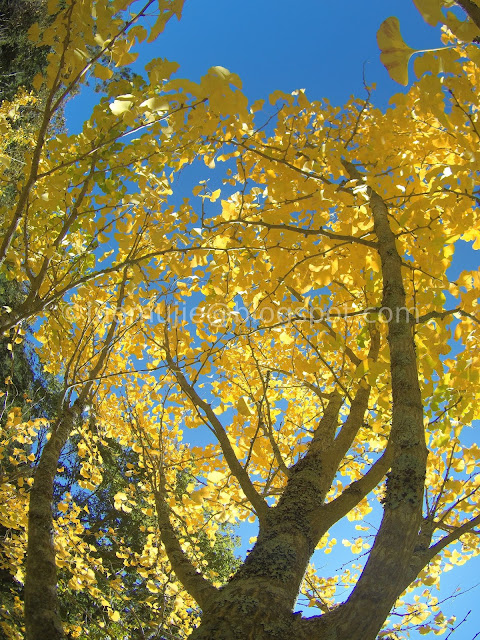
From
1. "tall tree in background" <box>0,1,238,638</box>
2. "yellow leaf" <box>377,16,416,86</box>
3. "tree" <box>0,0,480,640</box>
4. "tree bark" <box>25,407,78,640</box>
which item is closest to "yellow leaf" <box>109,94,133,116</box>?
"tree" <box>0,0,480,640</box>

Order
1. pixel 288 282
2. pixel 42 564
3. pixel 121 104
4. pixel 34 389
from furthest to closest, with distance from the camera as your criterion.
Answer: pixel 34 389 < pixel 288 282 < pixel 42 564 < pixel 121 104

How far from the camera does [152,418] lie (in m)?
4.51

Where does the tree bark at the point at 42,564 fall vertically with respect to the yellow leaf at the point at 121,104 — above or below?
below

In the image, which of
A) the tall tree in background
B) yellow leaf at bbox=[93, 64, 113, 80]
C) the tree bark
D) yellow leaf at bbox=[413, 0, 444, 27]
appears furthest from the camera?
the tall tree in background

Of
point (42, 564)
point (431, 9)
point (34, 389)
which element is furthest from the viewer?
point (34, 389)

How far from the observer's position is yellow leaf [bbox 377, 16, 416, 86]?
30.8 inches

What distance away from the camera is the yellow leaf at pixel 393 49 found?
78cm

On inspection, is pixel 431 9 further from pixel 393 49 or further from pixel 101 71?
pixel 101 71

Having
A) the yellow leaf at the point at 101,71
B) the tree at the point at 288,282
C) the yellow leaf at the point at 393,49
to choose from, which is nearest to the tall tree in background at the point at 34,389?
the tree at the point at 288,282

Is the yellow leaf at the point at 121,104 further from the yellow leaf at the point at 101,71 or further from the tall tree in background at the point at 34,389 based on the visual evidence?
the tall tree in background at the point at 34,389

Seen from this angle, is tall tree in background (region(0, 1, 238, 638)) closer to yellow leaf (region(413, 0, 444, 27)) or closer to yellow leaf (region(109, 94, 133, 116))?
yellow leaf (region(109, 94, 133, 116))

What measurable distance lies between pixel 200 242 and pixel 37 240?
3.99 ft

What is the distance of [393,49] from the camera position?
0.79m

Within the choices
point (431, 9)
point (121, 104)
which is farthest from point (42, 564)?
point (431, 9)
